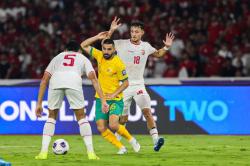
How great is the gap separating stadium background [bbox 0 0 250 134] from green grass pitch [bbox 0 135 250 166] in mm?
671

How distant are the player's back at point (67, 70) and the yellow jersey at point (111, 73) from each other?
105 cm

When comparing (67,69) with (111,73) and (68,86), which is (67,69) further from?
(111,73)

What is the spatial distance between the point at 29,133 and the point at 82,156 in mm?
6609

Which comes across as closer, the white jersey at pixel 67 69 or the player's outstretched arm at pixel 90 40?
the white jersey at pixel 67 69

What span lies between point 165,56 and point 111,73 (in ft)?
32.8

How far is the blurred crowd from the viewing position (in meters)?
24.5

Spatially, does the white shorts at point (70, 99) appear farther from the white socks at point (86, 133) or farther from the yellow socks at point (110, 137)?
the yellow socks at point (110, 137)

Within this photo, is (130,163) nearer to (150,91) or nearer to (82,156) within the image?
(82,156)

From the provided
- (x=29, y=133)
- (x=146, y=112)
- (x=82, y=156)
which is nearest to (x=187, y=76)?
(x=29, y=133)

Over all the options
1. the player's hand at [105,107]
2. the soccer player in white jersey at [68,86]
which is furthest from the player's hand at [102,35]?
the player's hand at [105,107]

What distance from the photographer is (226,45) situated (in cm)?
2494

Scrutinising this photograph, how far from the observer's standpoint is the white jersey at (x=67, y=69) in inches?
548

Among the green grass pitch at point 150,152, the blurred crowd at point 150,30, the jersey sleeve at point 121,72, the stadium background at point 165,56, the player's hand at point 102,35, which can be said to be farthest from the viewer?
the blurred crowd at point 150,30

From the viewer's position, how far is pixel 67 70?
13984 millimetres
